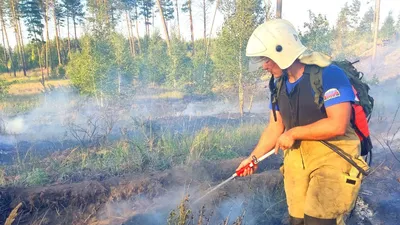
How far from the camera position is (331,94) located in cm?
231

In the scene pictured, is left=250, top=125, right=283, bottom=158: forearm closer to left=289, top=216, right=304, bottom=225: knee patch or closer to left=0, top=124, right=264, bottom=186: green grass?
left=289, top=216, right=304, bottom=225: knee patch

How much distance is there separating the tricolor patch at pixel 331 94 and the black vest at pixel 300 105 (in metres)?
0.13

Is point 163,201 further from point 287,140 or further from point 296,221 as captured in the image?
point 287,140

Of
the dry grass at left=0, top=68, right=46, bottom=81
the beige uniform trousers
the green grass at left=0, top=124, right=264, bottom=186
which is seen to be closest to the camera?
the beige uniform trousers

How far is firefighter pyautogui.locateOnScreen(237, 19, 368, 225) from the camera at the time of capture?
2328mm

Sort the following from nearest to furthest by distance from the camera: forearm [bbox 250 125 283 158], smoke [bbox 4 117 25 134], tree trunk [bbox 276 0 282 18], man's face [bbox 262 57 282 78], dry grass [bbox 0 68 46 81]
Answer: man's face [bbox 262 57 282 78] < forearm [bbox 250 125 283 158] < smoke [bbox 4 117 25 134] < tree trunk [bbox 276 0 282 18] < dry grass [bbox 0 68 46 81]

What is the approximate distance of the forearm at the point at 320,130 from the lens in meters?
2.31

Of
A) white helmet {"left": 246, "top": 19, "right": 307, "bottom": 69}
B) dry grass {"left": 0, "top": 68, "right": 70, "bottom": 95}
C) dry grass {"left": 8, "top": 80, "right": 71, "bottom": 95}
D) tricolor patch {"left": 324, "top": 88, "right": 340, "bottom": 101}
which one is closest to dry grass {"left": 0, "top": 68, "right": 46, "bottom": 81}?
dry grass {"left": 0, "top": 68, "right": 70, "bottom": 95}

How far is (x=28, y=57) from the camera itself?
33.8 metres

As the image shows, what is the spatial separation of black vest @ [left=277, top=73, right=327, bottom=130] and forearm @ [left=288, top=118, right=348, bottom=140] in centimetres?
12

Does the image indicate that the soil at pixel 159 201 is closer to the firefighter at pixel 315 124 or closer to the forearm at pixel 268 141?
the forearm at pixel 268 141

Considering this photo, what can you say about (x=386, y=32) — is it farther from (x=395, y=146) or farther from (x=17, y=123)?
(x=17, y=123)

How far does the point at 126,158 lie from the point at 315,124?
4.01 metres

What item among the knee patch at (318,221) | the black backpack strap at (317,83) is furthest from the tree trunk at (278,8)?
the knee patch at (318,221)
